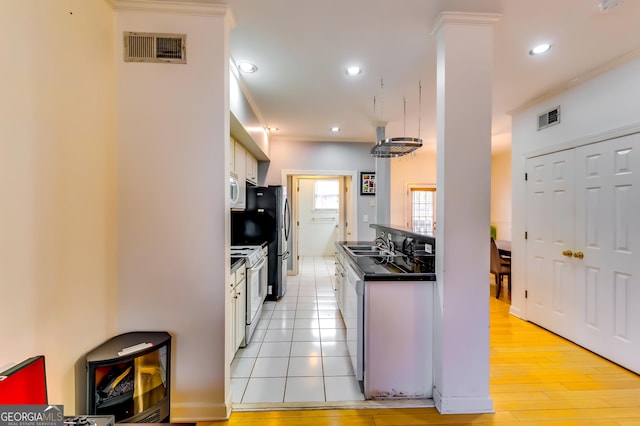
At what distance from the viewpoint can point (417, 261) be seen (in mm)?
2398

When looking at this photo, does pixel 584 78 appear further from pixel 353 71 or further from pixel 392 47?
pixel 353 71

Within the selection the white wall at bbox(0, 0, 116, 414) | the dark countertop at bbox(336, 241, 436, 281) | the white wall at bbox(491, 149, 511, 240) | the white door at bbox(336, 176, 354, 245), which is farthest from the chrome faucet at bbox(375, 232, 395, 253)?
the white wall at bbox(491, 149, 511, 240)


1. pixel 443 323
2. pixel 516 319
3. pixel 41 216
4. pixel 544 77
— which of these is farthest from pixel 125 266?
pixel 516 319

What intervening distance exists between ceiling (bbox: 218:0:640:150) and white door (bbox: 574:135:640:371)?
88 centimetres

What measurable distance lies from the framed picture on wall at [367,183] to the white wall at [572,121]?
226cm

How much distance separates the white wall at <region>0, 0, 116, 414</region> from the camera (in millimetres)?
1116

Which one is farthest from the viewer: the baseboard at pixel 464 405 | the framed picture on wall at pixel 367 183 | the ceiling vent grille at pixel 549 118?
the framed picture on wall at pixel 367 183

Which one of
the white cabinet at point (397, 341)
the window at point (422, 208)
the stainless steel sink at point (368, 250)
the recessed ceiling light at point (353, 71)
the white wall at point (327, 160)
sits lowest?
the white cabinet at point (397, 341)

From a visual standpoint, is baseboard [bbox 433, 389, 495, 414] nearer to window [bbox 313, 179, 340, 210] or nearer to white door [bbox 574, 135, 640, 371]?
white door [bbox 574, 135, 640, 371]

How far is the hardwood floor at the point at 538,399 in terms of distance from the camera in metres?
1.76

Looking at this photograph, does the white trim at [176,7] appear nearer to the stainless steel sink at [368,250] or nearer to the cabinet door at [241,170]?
the cabinet door at [241,170]

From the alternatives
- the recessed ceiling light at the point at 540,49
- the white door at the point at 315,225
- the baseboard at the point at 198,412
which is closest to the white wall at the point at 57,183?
the baseboard at the point at 198,412

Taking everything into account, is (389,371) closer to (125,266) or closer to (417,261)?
(417,261)

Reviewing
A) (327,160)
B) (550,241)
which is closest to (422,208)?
(327,160)
